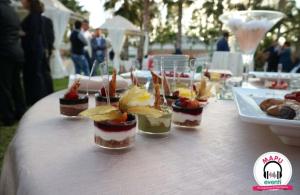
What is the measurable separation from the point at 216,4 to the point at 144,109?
1615 centimetres

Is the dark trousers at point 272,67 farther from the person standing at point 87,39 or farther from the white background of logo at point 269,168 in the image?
the white background of logo at point 269,168

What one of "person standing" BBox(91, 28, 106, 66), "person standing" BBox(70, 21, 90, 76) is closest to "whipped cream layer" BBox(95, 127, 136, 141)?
"person standing" BBox(70, 21, 90, 76)

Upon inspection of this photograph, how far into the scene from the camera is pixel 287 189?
436mm

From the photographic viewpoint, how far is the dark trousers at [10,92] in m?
2.34

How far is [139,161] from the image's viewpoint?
512 mm

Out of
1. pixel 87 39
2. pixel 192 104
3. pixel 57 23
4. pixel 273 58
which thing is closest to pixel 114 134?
pixel 192 104

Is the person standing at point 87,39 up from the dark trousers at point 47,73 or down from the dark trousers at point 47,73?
up

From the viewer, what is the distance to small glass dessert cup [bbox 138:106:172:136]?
65cm

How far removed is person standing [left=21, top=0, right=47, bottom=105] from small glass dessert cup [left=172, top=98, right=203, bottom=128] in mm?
2192

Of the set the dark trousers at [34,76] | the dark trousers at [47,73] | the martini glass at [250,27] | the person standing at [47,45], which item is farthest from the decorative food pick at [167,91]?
the dark trousers at [47,73]

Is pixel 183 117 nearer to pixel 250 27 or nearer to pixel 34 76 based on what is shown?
pixel 250 27

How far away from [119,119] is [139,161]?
0.09 m

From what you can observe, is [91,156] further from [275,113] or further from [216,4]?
[216,4]

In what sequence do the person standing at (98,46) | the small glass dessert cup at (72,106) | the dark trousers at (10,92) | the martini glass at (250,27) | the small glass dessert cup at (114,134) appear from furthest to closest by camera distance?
the person standing at (98,46), the dark trousers at (10,92), the martini glass at (250,27), the small glass dessert cup at (72,106), the small glass dessert cup at (114,134)
